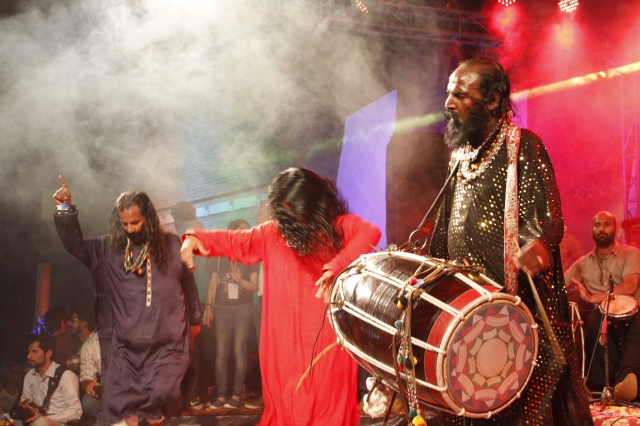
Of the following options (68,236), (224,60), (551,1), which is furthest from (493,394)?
(551,1)

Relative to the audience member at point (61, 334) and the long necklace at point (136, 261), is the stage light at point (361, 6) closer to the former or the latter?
the long necklace at point (136, 261)

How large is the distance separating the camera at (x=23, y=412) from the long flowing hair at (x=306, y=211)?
338 cm

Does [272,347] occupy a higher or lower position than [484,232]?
lower

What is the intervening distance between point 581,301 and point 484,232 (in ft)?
18.3

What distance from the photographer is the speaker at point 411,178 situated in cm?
750

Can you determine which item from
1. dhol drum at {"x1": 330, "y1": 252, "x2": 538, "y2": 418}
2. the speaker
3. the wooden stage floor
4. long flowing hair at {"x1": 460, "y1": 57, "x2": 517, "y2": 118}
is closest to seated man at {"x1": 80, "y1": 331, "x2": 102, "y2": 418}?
the wooden stage floor

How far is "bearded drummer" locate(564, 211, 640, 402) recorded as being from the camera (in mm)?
5926

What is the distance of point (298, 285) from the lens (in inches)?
145

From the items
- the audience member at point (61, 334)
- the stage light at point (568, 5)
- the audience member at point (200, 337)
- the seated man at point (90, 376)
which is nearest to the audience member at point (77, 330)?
the audience member at point (61, 334)

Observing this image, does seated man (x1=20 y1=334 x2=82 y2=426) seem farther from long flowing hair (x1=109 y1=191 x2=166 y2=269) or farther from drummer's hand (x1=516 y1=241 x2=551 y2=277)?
drummer's hand (x1=516 y1=241 x2=551 y2=277)

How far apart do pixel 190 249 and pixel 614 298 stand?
14.3ft

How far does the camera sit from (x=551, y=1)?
8719 mm

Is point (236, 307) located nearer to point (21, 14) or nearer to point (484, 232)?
point (21, 14)

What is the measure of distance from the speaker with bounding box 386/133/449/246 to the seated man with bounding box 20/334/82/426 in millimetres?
3965
